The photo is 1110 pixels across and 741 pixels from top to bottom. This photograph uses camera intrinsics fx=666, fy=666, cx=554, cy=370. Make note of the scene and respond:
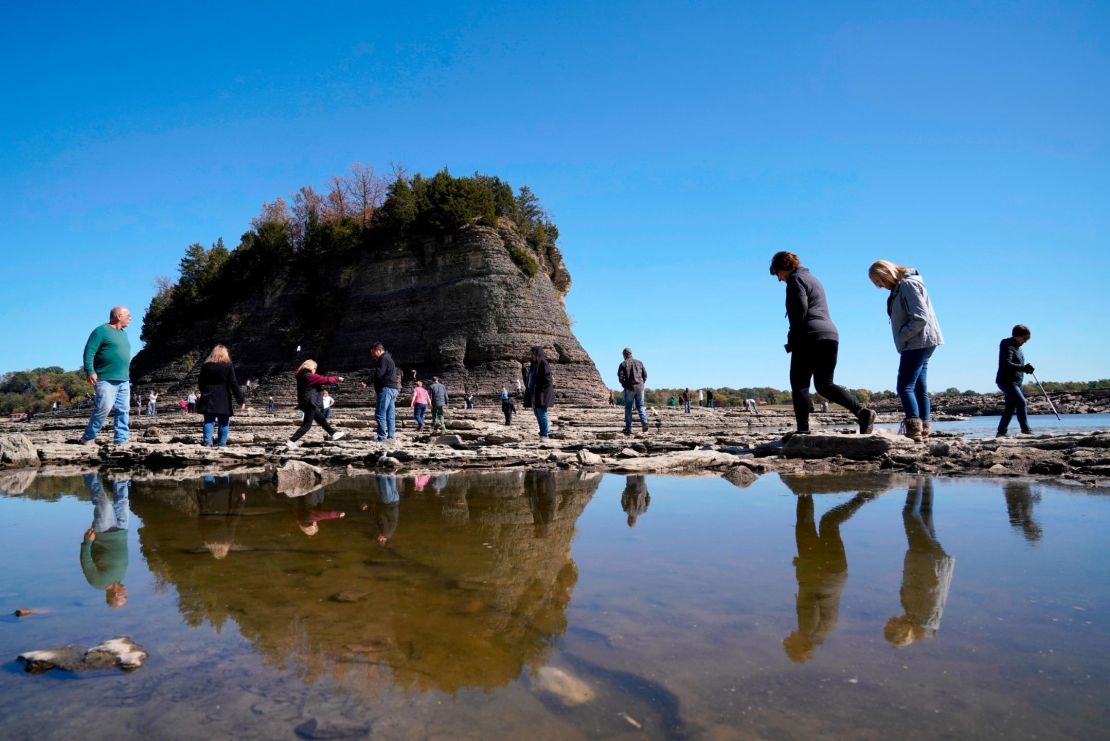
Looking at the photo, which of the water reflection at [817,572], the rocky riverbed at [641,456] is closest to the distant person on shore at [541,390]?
the rocky riverbed at [641,456]

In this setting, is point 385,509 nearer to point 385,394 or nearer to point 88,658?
point 88,658

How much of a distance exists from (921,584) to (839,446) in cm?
451

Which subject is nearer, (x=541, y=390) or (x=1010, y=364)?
(x=1010, y=364)

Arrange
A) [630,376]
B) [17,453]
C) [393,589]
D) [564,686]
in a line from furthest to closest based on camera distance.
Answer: [630,376] < [17,453] < [393,589] < [564,686]

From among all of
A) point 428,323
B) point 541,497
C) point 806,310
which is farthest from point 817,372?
point 428,323

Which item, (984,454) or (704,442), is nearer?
(984,454)

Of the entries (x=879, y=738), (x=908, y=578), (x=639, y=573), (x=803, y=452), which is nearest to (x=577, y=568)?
(x=639, y=573)

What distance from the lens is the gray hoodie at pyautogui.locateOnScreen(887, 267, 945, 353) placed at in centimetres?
711

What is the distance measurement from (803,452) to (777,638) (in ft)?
17.7

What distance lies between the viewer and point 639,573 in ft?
9.23

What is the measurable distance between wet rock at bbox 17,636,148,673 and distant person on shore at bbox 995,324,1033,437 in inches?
422

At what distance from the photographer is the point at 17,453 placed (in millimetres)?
8570

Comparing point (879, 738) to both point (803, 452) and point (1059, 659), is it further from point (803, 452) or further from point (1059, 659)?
point (803, 452)

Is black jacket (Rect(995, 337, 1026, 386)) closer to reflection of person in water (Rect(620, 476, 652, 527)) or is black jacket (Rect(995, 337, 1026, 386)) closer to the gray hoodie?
the gray hoodie
